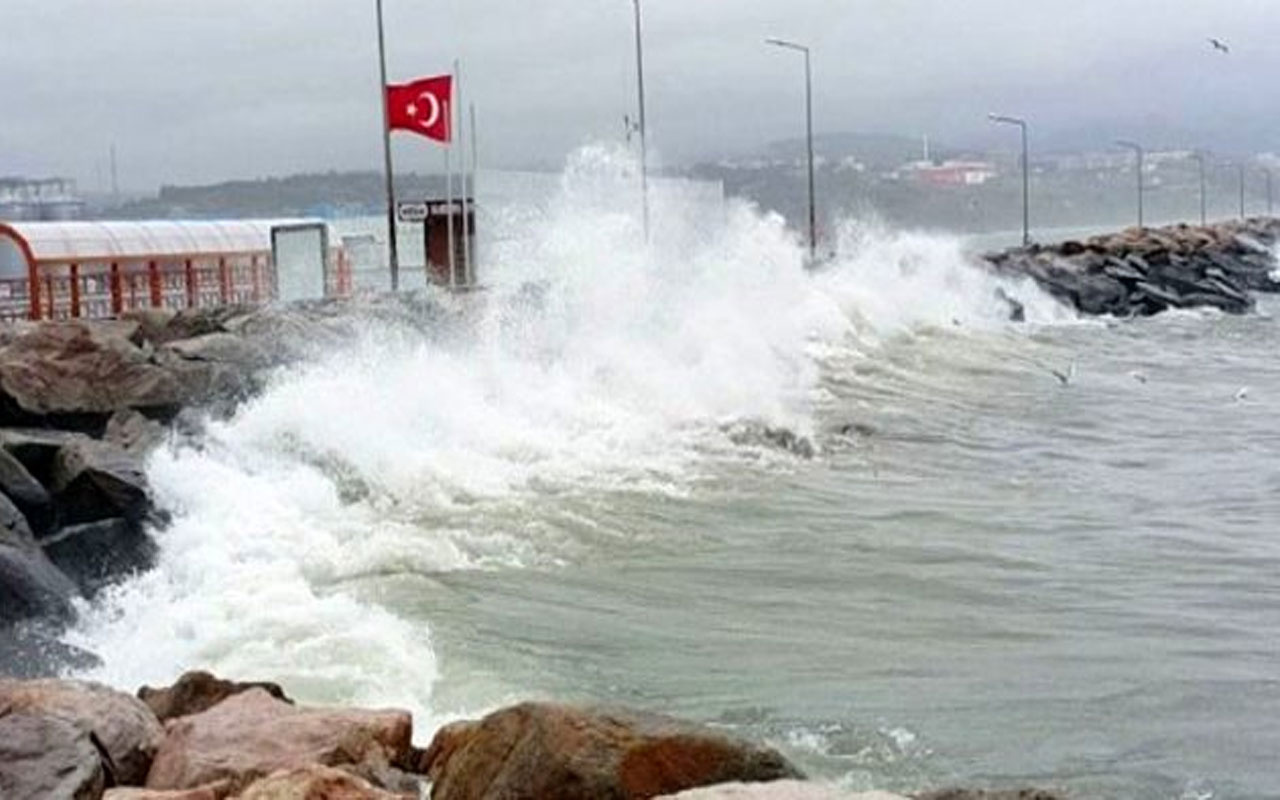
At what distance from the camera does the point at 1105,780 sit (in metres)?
7.59

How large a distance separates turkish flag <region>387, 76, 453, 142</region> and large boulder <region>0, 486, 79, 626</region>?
54.7 ft

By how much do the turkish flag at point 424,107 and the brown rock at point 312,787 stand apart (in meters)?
22.5

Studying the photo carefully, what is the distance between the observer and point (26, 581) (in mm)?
10867

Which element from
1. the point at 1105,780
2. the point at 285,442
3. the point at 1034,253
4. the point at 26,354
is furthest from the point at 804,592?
the point at 1034,253

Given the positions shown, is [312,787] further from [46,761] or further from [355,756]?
[46,761]

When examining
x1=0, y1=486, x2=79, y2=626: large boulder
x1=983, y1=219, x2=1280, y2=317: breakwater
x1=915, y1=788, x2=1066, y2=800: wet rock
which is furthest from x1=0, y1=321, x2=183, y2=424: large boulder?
x1=983, y1=219, x2=1280, y2=317: breakwater

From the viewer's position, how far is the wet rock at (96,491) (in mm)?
12727

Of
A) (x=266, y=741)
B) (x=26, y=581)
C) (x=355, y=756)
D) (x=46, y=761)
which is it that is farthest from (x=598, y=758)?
(x=26, y=581)

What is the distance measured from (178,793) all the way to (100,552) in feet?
22.0

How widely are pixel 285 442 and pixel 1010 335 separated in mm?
28057

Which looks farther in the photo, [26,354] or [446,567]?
[26,354]

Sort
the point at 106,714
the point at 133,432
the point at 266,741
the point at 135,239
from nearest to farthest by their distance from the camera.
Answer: the point at 266,741 < the point at 106,714 < the point at 133,432 < the point at 135,239

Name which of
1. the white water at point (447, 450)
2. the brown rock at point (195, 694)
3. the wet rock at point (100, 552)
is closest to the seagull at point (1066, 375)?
the white water at point (447, 450)

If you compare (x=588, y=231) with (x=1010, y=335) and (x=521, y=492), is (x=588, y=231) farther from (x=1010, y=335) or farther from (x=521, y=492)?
(x=521, y=492)
